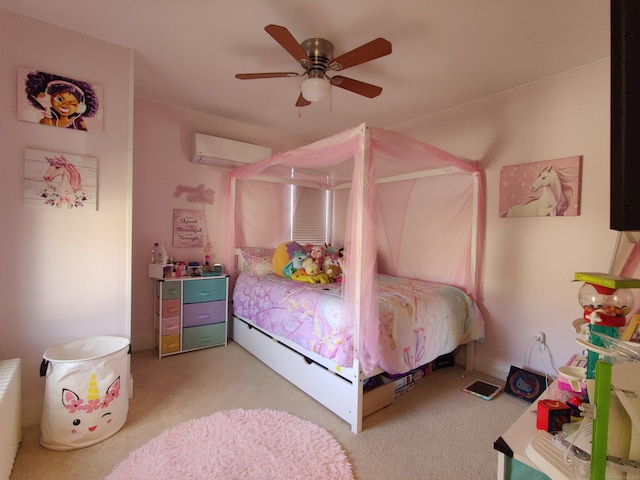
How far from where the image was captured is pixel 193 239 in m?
3.45

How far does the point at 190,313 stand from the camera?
313cm

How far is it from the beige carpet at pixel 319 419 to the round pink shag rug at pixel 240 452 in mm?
94

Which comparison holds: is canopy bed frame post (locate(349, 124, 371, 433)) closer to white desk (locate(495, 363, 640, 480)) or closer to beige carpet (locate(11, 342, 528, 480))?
beige carpet (locate(11, 342, 528, 480))

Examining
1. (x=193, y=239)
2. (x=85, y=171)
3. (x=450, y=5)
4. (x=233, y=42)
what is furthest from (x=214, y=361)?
(x=450, y=5)

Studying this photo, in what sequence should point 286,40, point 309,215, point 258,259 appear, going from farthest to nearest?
1. point 309,215
2. point 258,259
3. point 286,40

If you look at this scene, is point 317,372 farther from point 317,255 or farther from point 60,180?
point 60,180

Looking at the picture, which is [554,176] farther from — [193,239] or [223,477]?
[193,239]

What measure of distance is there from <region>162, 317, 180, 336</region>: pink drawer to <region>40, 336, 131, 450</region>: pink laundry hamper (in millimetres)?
1086

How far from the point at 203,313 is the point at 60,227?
5.04 feet

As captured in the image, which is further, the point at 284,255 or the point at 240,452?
the point at 284,255

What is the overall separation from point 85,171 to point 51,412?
4.88 feet

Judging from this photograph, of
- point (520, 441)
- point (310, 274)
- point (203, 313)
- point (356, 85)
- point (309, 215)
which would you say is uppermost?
point (356, 85)

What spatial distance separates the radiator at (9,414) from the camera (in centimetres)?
143

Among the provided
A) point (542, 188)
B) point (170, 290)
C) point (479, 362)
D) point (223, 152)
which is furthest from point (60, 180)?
point (479, 362)
